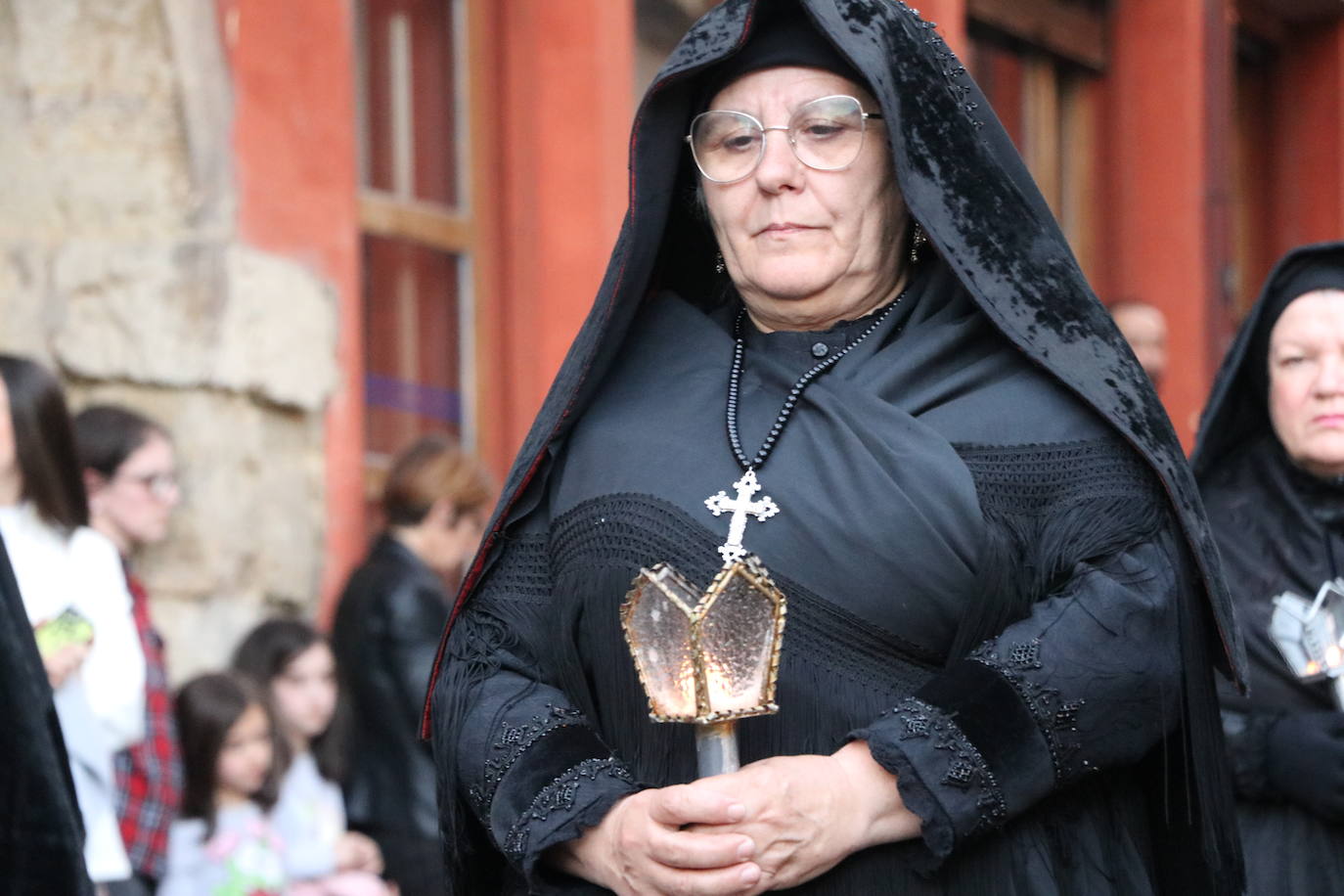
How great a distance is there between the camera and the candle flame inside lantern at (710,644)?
2674 millimetres

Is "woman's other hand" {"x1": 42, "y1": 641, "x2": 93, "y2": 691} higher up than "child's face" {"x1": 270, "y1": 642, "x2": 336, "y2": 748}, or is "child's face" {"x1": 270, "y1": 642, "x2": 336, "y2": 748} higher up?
"woman's other hand" {"x1": 42, "y1": 641, "x2": 93, "y2": 691}

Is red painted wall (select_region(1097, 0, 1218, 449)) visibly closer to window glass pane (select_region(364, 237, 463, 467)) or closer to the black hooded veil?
window glass pane (select_region(364, 237, 463, 467))

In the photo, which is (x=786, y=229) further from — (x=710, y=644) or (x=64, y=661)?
(x=64, y=661)

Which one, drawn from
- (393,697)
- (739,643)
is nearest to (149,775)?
(393,697)

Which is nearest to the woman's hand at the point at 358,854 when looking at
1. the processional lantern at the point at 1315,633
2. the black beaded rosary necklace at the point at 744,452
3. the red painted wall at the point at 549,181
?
Result: the red painted wall at the point at 549,181

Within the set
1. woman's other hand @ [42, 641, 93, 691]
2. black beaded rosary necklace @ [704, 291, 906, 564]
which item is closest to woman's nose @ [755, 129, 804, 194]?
black beaded rosary necklace @ [704, 291, 906, 564]

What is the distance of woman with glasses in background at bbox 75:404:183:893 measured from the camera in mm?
4836

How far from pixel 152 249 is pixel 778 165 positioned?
291cm

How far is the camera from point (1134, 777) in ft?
10.0

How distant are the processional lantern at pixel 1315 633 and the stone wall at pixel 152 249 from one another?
2.72 metres

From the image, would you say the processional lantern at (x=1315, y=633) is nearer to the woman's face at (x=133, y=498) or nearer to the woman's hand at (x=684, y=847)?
the woman's hand at (x=684, y=847)

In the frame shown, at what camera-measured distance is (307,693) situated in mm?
5617

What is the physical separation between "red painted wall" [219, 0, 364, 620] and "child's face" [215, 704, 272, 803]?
0.85m

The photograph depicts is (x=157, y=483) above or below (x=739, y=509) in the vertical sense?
below
